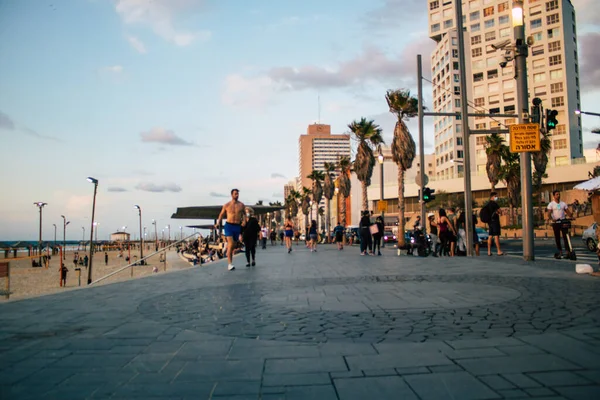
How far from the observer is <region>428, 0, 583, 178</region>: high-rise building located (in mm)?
72625

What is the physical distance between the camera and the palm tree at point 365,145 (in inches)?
1625

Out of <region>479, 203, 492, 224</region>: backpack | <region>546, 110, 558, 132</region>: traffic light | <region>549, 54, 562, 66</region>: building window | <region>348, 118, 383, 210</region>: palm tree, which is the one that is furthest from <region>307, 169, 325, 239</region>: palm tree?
<region>546, 110, 558, 132</region>: traffic light

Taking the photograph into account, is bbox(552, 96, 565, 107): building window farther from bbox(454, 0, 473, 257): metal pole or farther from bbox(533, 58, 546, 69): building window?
bbox(454, 0, 473, 257): metal pole

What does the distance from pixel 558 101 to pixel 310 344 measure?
8239 centimetres

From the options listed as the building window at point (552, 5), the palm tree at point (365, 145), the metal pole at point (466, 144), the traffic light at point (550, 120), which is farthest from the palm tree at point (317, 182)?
the traffic light at point (550, 120)

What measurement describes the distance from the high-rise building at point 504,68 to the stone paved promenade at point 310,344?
67534 mm

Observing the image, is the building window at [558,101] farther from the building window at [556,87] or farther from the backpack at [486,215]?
the backpack at [486,215]

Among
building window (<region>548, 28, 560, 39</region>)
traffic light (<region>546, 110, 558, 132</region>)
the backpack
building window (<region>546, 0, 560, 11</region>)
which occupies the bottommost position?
the backpack

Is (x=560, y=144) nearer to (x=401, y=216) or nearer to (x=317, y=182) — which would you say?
(x=317, y=182)

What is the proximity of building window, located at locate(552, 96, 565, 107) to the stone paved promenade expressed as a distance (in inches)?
3040

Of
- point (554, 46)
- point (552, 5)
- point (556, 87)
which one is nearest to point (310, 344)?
point (556, 87)

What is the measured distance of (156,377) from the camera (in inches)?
119

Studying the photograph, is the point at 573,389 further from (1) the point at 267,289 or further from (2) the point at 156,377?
(1) the point at 267,289

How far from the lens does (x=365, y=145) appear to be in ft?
146
